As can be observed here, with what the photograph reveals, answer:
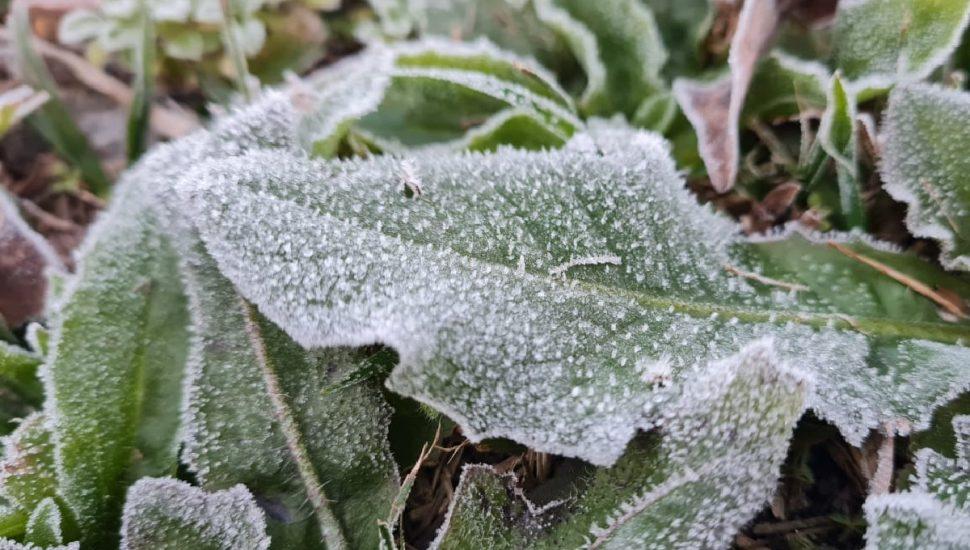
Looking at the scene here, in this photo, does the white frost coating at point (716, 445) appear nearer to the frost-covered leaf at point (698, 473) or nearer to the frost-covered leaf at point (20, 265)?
the frost-covered leaf at point (698, 473)

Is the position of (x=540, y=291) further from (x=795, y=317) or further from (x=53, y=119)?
(x=53, y=119)

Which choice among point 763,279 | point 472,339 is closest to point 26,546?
point 472,339

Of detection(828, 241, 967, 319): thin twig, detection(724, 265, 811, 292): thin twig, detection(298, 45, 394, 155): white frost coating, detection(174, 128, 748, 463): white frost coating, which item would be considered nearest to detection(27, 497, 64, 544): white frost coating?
detection(174, 128, 748, 463): white frost coating

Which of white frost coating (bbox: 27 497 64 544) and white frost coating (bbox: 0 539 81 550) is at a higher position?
white frost coating (bbox: 27 497 64 544)

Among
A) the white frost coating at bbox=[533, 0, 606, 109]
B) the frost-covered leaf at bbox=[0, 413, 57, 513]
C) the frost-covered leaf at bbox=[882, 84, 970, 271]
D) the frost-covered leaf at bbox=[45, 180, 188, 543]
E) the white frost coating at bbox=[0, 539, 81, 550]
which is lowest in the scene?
the white frost coating at bbox=[0, 539, 81, 550]

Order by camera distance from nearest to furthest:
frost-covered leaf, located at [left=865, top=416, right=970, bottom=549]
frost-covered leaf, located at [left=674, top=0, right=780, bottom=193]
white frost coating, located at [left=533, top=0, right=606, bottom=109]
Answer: frost-covered leaf, located at [left=865, top=416, right=970, bottom=549] → frost-covered leaf, located at [left=674, top=0, right=780, bottom=193] → white frost coating, located at [left=533, top=0, right=606, bottom=109]

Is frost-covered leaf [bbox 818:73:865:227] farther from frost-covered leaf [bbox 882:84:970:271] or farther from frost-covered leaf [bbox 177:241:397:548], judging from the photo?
frost-covered leaf [bbox 177:241:397:548]

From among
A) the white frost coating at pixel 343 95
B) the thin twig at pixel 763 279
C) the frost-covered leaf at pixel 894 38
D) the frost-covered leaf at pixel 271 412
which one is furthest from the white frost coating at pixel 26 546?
the frost-covered leaf at pixel 894 38
